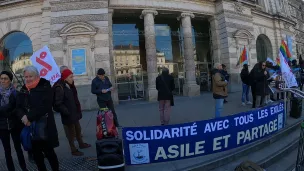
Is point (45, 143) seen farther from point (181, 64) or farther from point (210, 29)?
point (210, 29)

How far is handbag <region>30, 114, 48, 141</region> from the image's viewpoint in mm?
3087

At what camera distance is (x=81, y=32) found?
1173cm

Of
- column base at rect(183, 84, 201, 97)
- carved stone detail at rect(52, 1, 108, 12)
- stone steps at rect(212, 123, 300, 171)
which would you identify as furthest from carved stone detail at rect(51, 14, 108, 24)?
stone steps at rect(212, 123, 300, 171)

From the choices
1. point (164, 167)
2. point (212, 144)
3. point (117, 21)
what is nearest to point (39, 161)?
point (164, 167)

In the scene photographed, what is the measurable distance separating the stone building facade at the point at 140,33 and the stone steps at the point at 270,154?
8445mm

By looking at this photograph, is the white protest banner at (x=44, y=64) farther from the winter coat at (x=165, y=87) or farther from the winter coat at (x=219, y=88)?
the winter coat at (x=219, y=88)

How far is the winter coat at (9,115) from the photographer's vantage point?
138 inches

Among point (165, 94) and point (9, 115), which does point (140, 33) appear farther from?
point (9, 115)

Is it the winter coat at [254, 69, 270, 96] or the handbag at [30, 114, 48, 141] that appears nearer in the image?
the handbag at [30, 114, 48, 141]

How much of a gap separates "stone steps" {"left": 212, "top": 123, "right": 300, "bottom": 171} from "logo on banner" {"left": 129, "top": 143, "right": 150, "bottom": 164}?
1419mm

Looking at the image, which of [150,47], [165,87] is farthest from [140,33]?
[165,87]

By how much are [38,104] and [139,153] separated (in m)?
1.82

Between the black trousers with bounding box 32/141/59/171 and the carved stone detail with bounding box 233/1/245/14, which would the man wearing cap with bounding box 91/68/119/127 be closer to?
the black trousers with bounding box 32/141/59/171

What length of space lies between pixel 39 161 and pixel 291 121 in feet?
22.8
